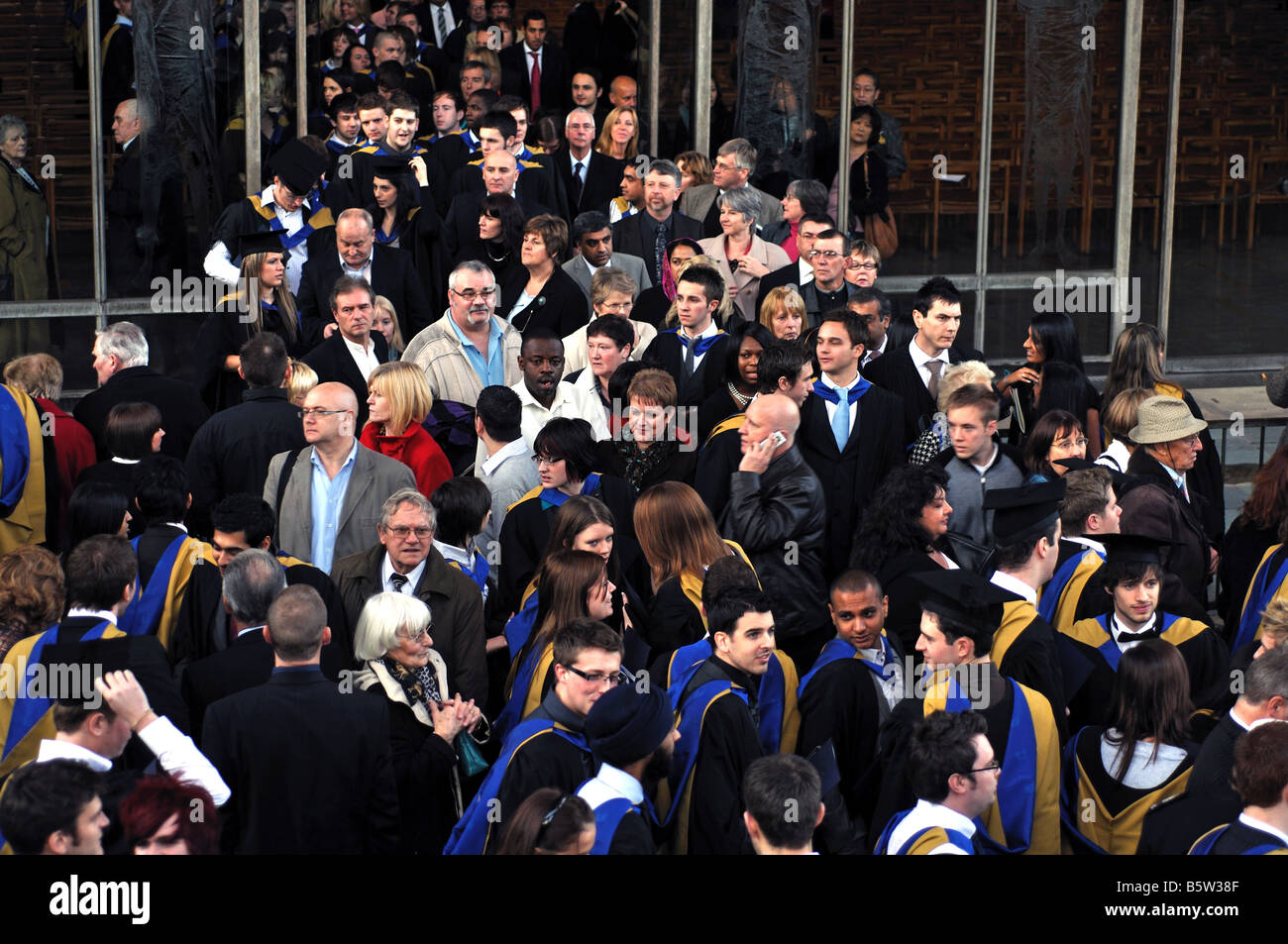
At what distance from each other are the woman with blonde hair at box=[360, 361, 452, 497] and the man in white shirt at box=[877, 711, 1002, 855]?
3340 mm

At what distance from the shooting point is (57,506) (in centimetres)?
816

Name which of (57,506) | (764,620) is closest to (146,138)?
(57,506)

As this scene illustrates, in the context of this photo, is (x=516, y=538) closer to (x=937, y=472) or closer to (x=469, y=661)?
(x=469, y=661)

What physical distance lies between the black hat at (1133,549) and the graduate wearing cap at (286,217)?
18.1 ft

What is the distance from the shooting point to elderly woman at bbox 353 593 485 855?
568cm

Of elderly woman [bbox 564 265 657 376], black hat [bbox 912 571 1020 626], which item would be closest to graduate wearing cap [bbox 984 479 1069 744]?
black hat [bbox 912 571 1020 626]

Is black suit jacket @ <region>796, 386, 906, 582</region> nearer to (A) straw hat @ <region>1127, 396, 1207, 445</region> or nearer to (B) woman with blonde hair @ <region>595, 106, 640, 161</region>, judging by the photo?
(A) straw hat @ <region>1127, 396, 1207, 445</region>

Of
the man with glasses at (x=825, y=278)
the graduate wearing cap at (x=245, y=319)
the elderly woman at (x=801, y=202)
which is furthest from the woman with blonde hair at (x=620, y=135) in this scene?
the graduate wearing cap at (x=245, y=319)

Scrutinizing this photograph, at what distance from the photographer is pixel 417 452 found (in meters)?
7.82

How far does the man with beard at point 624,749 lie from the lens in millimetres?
4883

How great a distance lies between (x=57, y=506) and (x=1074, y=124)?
333 inches

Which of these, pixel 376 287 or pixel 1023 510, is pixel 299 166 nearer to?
pixel 376 287

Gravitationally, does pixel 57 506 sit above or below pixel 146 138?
below

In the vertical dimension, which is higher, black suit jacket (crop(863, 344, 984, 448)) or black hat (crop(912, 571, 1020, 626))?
black suit jacket (crop(863, 344, 984, 448))
